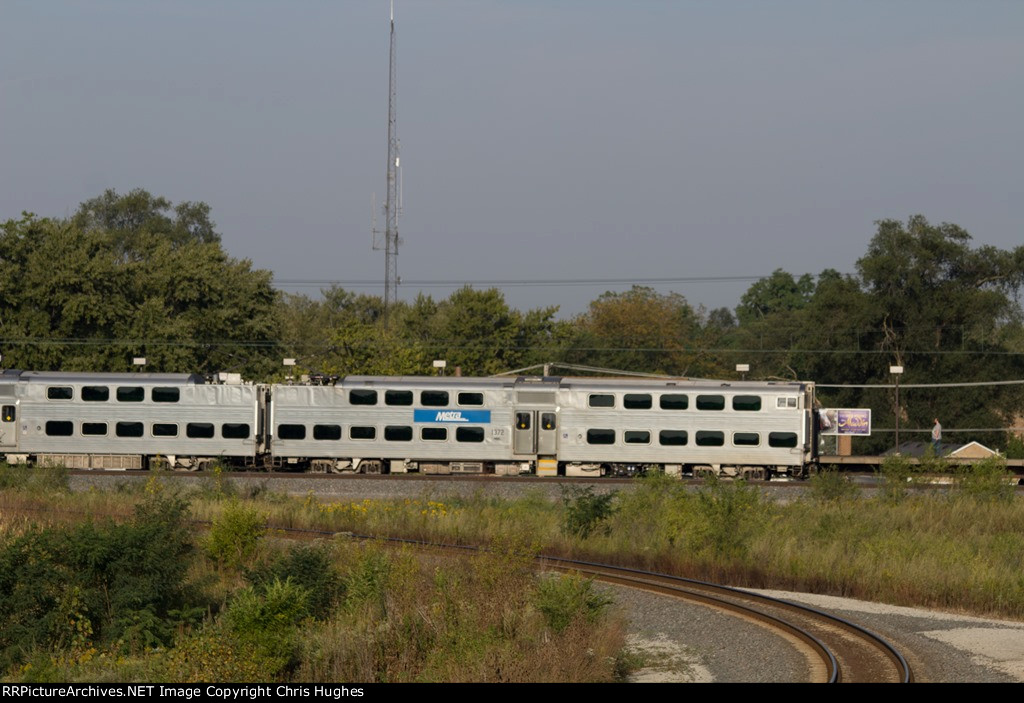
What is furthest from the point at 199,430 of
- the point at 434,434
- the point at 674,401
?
the point at 674,401

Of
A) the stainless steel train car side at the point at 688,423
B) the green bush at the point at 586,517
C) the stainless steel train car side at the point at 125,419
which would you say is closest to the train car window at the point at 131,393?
the stainless steel train car side at the point at 125,419

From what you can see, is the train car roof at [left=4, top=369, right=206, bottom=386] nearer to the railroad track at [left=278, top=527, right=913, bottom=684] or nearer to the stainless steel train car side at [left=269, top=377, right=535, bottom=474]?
the stainless steel train car side at [left=269, top=377, right=535, bottom=474]

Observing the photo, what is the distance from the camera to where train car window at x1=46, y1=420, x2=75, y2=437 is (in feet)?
150

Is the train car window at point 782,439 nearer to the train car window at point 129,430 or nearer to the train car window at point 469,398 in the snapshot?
the train car window at point 469,398

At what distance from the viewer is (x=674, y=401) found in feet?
146

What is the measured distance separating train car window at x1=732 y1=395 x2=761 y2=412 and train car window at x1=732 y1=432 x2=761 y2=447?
0.92m

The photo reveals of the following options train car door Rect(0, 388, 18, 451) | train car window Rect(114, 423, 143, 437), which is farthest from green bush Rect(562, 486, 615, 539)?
train car door Rect(0, 388, 18, 451)

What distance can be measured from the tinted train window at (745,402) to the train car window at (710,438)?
1146 millimetres

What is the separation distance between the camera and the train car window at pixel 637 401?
4453 centimetres

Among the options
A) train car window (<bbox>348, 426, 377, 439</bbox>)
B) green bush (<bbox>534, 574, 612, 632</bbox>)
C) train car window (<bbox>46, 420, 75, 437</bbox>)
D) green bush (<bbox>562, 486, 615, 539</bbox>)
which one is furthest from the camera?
train car window (<bbox>46, 420, 75, 437</bbox>)

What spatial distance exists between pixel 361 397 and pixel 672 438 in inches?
459

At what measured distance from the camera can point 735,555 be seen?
26.6 m
